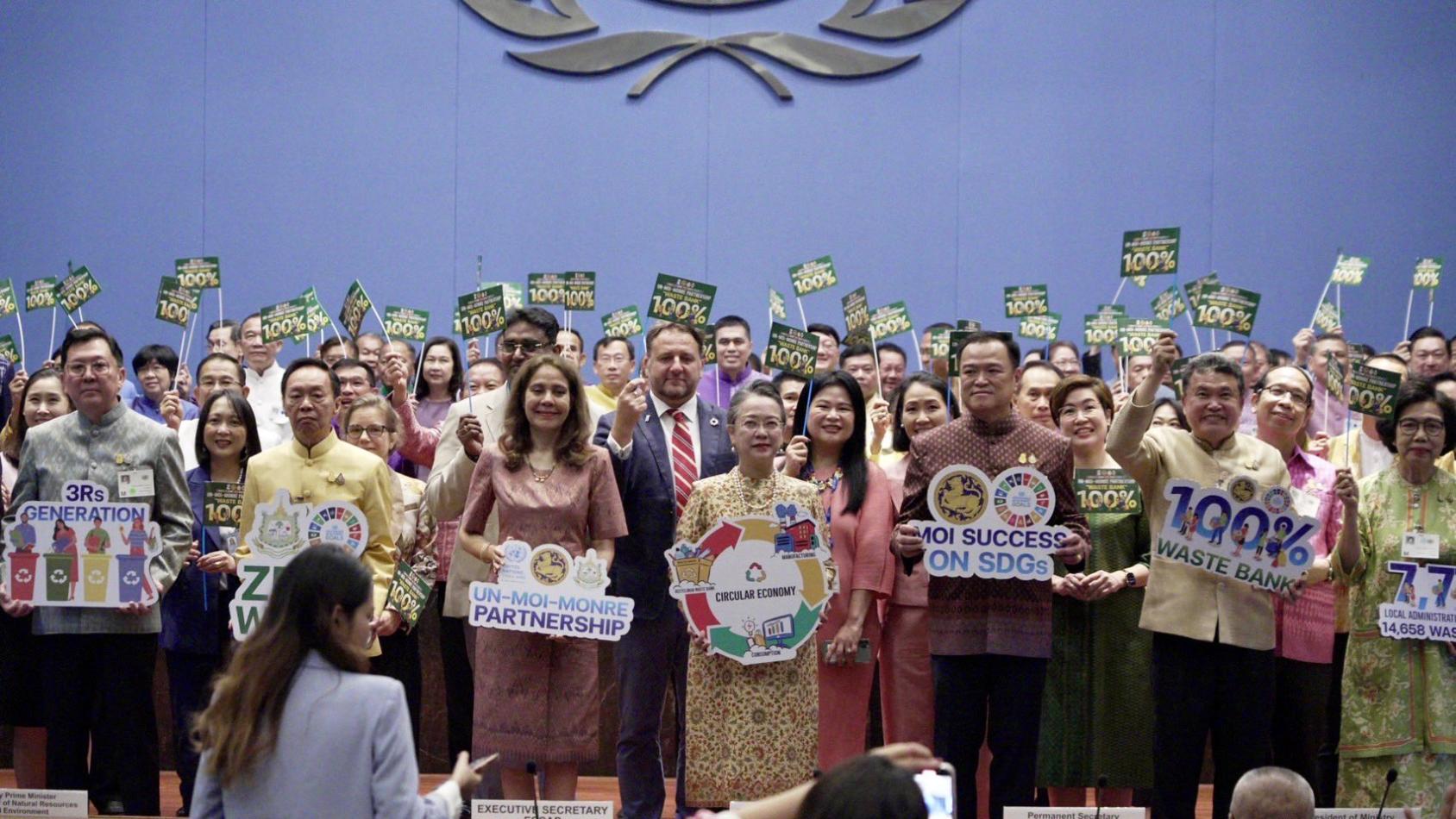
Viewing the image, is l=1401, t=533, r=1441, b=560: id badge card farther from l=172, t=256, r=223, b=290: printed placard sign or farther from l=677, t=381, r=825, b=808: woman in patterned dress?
l=172, t=256, r=223, b=290: printed placard sign

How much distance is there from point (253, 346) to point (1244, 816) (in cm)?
505

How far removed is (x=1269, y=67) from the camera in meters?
8.75

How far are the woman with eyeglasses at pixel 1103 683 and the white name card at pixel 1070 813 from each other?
0.45 metres

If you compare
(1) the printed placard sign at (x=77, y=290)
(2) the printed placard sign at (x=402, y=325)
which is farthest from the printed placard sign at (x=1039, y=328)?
(1) the printed placard sign at (x=77, y=290)

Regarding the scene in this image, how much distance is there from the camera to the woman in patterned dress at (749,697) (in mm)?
3879

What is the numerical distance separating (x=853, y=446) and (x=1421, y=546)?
152 cm

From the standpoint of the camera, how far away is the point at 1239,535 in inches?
152

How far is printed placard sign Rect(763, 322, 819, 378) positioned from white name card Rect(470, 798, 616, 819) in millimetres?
1454

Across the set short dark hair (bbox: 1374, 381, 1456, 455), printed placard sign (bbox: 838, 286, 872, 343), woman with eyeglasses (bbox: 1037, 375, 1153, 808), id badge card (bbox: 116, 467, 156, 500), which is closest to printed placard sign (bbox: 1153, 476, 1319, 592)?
woman with eyeglasses (bbox: 1037, 375, 1153, 808)

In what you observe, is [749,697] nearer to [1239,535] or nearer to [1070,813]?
[1070,813]

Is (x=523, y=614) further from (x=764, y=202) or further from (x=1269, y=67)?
(x=1269, y=67)

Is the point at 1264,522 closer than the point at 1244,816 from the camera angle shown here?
No

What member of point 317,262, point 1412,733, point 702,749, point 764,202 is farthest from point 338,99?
point 1412,733

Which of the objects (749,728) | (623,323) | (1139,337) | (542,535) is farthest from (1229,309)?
(623,323)
